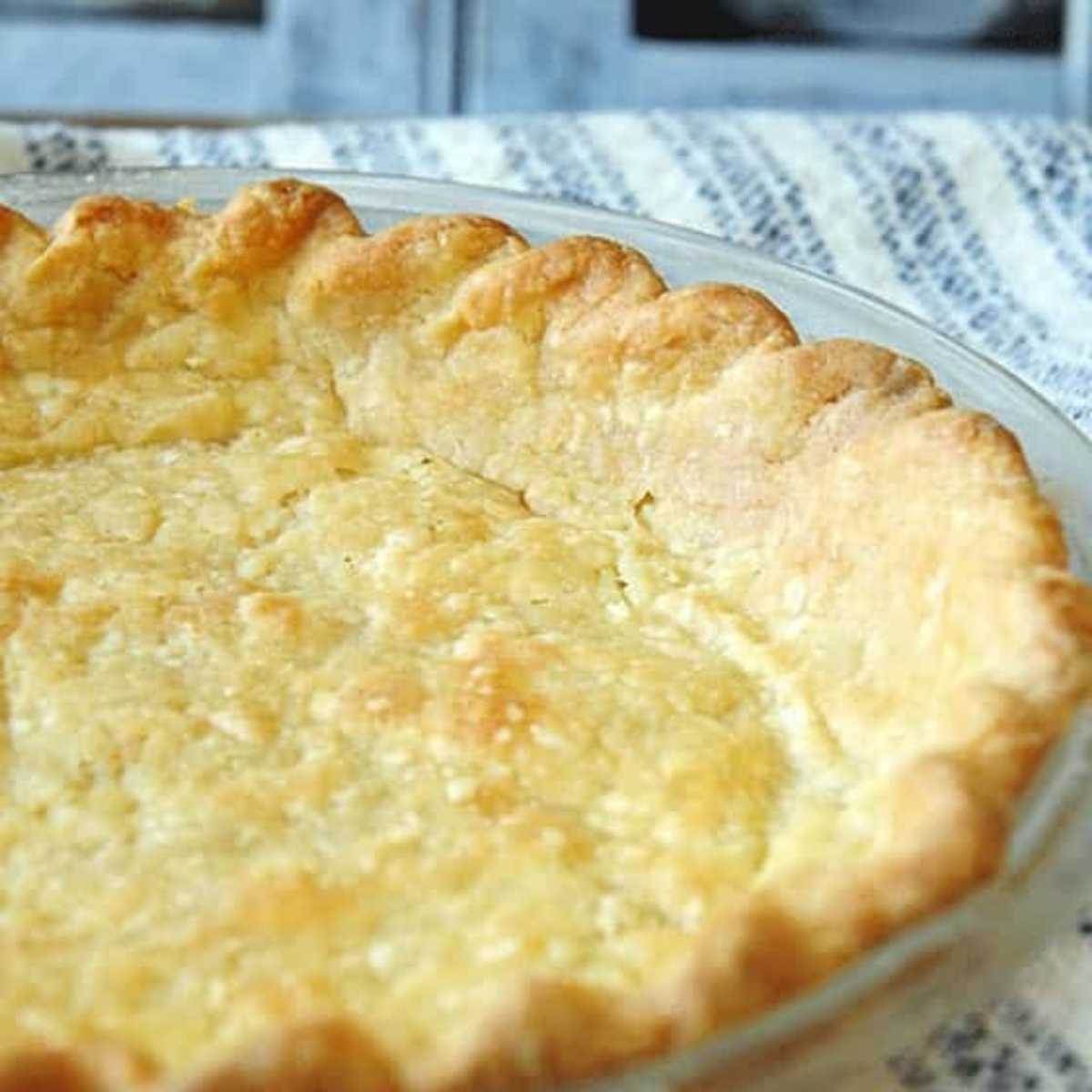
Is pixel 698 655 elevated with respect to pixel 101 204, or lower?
lower

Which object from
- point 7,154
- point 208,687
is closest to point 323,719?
point 208,687

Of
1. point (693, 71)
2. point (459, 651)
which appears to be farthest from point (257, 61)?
point (459, 651)

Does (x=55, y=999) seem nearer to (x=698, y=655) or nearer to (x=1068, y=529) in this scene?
(x=698, y=655)

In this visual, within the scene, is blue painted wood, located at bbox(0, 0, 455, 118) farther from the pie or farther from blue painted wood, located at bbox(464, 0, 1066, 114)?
the pie

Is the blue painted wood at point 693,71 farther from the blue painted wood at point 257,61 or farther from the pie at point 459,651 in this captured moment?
the pie at point 459,651

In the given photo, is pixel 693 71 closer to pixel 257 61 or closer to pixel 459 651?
pixel 257 61

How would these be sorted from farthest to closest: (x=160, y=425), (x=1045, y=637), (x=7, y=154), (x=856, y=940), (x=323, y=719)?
1. (x=7, y=154)
2. (x=160, y=425)
3. (x=323, y=719)
4. (x=1045, y=637)
5. (x=856, y=940)

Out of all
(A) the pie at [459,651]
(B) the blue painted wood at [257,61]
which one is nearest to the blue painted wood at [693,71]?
(B) the blue painted wood at [257,61]

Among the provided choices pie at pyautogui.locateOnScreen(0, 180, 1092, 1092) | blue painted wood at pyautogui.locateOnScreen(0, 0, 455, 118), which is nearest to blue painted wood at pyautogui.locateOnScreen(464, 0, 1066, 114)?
blue painted wood at pyautogui.locateOnScreen(0, 0, 455, 118)
